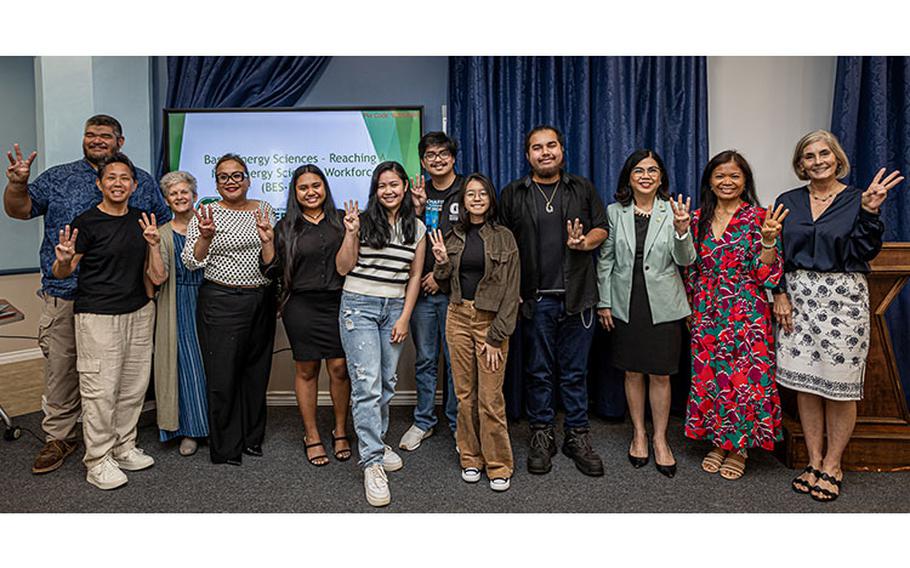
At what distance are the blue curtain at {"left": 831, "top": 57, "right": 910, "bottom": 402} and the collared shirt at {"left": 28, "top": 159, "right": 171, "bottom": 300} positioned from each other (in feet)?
12.5

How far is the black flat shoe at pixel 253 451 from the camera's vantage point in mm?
2822

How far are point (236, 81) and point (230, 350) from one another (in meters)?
1.86

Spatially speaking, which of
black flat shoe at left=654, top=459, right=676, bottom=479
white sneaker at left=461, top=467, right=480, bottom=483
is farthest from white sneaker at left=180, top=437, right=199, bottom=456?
black flat shoe at left=654, top=459, right=676, bottom=479

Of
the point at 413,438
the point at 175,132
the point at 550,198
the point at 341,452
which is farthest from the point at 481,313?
the point at 175,132

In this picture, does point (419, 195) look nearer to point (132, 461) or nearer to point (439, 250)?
point (439, 250)

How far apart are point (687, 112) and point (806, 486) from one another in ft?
6.93

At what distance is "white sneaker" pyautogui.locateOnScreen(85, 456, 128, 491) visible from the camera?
2482mm

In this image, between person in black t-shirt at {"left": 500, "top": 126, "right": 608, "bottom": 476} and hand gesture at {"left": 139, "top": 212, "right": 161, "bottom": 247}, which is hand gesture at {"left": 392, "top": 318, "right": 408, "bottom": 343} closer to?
person in black t-shirt at {"left": 500, "top": 126, "right": 608, "bottom": 476}

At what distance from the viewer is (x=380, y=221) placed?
8.00 feet

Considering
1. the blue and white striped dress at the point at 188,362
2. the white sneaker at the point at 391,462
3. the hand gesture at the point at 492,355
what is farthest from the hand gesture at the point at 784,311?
the blue and white striped dress at the point at 188,362

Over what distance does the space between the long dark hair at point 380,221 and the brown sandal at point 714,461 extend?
5.51ft

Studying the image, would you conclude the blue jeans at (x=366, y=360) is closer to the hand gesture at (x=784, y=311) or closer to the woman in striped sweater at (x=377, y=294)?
the woman in striped sweater at (x=377, y=294)

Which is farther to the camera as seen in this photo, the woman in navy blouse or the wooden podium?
the wooden podium

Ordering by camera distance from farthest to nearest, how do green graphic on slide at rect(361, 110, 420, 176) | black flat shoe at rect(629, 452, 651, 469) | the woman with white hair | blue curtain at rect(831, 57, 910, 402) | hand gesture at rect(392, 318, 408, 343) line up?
green graphic on slide at rect(361, 110, 420, 176), blue curtain at rect(831, 57, 910, 402), the woman with white hair, black flat shoe at rect(629, 452, 651, 469), hand gesture at rect(392, 318, 408, 343)
